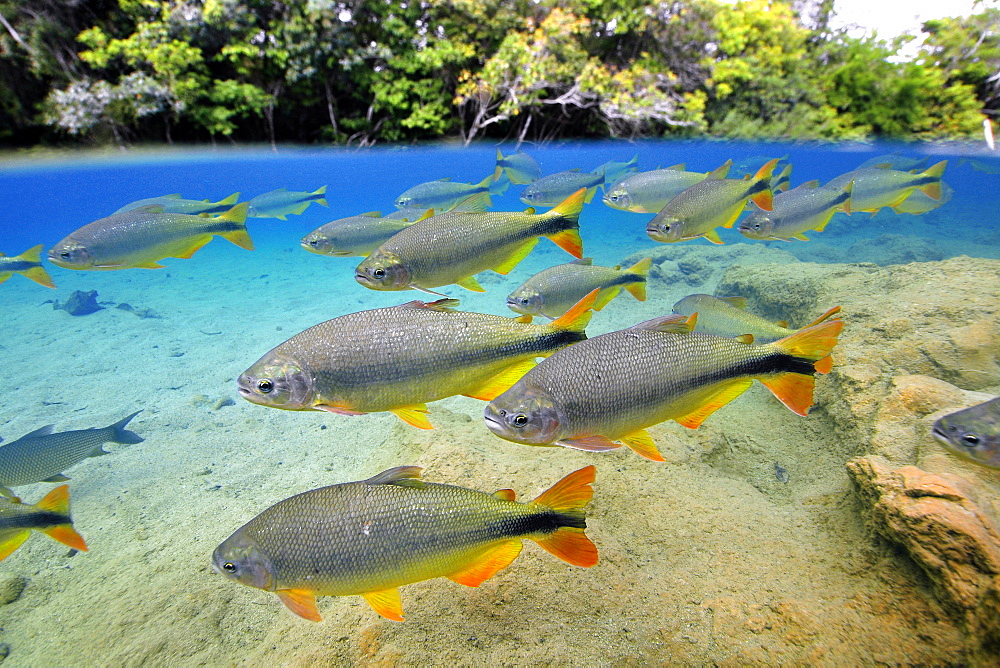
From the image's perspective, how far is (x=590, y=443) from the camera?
1.71 metres

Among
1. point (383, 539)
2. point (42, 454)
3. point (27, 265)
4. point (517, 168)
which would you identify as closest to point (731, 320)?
point (383, 539)

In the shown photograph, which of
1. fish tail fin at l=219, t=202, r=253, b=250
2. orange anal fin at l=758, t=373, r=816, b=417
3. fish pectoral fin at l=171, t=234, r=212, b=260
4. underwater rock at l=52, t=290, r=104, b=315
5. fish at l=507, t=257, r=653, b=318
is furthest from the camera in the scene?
underwater rock at l=52, t=290, r=104, b=315

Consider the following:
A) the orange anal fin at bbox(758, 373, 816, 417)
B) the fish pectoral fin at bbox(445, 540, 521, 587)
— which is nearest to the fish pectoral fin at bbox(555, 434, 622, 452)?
the fish pectoral fin at bbox(445, 540, 521, 587)

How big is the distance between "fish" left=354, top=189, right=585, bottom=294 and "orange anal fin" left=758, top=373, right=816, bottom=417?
128cm

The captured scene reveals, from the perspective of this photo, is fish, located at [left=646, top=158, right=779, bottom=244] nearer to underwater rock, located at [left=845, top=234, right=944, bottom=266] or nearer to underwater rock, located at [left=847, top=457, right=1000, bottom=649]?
underwater rock, located at [left=847, top=457, right=1000, bottom=649]

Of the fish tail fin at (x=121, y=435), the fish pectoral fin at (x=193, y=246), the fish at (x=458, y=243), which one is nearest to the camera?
the fish at (x=458, y=243)

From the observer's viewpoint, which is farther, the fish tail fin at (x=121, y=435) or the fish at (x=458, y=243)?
the fish tail fin at (x=121, y=435)

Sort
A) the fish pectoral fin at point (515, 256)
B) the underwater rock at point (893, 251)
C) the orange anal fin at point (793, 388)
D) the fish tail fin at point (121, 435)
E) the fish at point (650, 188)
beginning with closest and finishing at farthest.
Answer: the orange anal fin at point (793, 388) < the fish pectoral fin at point (515, 256) < the fish tail fin at point (121, 435) < the fish at point (650, 188) < the underwater rock at point (893, 251)

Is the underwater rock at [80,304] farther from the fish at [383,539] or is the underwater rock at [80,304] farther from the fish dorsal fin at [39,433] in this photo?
the fish at [383,539]

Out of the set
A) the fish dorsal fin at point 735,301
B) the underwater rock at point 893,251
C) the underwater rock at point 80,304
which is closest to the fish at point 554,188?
the fish dorsal fin at point 735,301

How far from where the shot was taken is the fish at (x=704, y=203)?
3.44 m

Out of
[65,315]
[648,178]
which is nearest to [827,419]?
[648,178]

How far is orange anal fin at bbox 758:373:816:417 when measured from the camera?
1844 millimetres

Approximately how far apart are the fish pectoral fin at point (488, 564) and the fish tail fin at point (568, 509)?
0.43 feet
